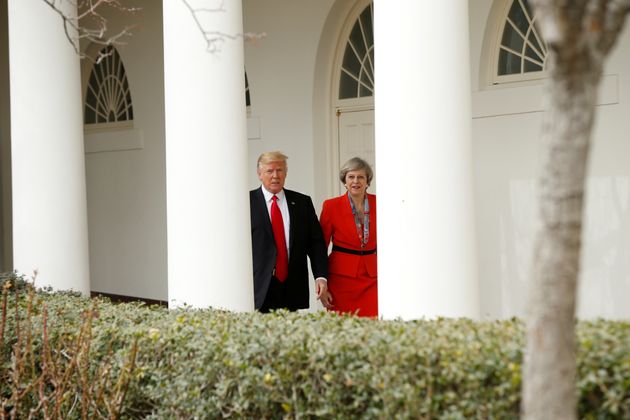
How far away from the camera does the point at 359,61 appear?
10984 millimetres

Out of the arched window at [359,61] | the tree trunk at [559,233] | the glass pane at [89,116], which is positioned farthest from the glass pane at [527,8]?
the glass pane at [89,116]

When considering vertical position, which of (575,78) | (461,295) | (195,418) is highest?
(575,78)

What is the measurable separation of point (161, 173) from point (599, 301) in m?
6.64

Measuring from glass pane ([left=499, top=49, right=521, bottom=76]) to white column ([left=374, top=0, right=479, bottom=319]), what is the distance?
11.7 feet

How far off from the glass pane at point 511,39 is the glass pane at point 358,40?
194 centimetres

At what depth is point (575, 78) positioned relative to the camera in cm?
289

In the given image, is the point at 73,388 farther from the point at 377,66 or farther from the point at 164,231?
the point at 164,231

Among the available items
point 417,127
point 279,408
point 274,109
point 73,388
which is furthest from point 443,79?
point 274,109

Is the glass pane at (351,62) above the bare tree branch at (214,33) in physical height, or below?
above

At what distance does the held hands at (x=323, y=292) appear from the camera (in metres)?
8.00

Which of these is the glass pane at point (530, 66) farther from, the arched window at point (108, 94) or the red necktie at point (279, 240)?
the arched window at point (108, 94)

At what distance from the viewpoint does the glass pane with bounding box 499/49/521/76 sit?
9.47m

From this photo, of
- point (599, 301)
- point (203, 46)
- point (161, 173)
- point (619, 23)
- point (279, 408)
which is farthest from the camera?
point (161, 173)

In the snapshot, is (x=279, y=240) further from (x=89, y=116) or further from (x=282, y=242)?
(x=89, y=116)
